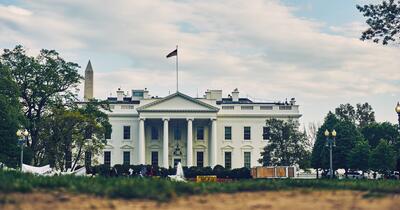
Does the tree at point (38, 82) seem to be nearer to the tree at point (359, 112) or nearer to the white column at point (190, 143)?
the white column at point (190, 143)

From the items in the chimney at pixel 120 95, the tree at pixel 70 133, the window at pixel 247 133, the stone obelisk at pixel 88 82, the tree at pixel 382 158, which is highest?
the stone obelisk at pixel 88 82

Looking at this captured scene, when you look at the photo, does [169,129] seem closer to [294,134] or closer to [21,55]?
[294,134]

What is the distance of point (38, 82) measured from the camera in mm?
67125

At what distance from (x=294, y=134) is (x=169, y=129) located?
23.9m

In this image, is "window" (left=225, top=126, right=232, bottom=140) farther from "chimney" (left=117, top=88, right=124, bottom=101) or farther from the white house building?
"chimney" (left=117, top=88, right=124, bottom=101)

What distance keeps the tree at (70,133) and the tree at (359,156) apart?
80.3 feet

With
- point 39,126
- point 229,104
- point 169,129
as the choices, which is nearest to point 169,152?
point 169,129

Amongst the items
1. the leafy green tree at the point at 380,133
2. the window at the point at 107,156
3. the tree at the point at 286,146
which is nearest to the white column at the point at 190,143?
the window at the point at 107,156

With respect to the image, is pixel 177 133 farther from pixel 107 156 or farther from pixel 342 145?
pixel 342 145

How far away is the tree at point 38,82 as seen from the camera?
66.5 metres

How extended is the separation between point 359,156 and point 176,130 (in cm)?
3446

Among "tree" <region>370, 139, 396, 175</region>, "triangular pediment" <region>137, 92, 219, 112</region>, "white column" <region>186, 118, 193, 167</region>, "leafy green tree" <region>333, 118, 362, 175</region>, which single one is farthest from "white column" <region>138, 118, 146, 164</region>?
"tree" <region>370, 139, 396, 175</region>

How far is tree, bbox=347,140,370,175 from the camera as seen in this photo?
74.7 metres

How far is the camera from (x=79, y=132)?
6962 centimetres
